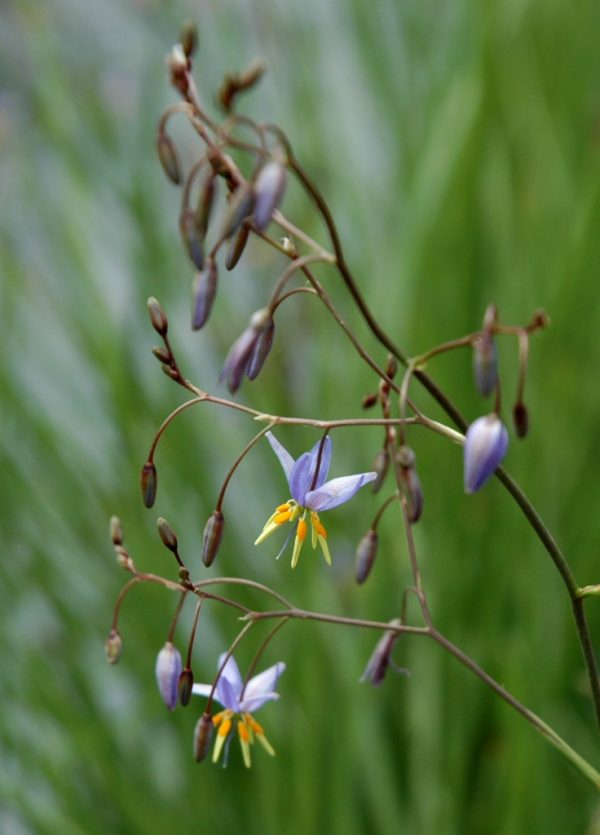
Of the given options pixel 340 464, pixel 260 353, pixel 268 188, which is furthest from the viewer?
pixel 340 464

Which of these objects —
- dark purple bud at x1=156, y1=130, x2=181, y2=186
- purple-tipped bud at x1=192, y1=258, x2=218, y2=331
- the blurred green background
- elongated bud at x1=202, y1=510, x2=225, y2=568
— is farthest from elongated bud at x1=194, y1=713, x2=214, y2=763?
the blurred green background

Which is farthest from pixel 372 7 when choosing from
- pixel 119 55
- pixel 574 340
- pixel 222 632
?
pixel 119 55

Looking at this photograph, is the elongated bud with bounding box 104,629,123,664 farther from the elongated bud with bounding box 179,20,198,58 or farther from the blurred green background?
the blurred green background

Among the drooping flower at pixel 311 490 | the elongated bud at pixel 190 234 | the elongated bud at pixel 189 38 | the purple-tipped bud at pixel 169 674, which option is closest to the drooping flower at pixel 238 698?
the purple-tipped bud at pixel 169 674

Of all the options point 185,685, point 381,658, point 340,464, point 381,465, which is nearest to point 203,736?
point 185,685

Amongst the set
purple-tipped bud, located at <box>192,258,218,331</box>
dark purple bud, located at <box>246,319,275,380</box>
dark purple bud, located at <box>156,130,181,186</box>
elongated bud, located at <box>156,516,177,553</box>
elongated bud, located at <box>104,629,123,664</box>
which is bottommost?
elongated bud, located at <box>104,629,123,664</box>

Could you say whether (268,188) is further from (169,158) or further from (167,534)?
(167,534)
